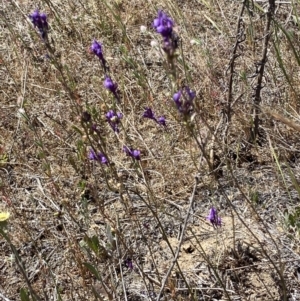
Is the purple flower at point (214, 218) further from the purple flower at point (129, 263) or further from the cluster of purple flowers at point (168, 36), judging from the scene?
the cluster of purple flowers at point (168, 36)

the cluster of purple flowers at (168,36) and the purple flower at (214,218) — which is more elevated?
the cluster of purple flowers at (168,36)

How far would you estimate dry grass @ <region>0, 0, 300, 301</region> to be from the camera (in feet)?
6.28

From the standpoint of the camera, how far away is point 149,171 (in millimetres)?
2463

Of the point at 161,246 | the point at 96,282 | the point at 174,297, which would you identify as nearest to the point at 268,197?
the point at 161,246

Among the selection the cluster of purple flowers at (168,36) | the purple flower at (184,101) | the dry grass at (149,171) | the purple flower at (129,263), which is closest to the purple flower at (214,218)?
the dry grass at (149,171)

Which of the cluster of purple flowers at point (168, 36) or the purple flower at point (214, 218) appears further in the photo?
the purple flower at point (214, 218)

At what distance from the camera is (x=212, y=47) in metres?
3.14

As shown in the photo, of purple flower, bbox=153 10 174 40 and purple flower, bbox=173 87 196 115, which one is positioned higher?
purple flower, bbox=153 10 174 40

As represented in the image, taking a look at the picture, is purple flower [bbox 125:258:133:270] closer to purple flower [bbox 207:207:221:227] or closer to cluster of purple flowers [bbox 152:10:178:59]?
purple flower [bbox 207:207:221:227]

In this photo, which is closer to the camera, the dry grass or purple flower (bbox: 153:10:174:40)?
purple flower (bbox: 153:10:174:40)

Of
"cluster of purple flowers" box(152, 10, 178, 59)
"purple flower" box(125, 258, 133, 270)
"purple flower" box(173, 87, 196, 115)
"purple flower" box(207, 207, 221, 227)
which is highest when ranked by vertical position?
"cluster of purple flowers" box(152, 10, 178, 59)

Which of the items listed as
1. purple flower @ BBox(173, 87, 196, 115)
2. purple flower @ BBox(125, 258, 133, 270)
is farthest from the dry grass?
purple flower @ BBox(173, 87, 196, 115)

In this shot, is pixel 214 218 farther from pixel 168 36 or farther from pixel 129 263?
pixel 168 36

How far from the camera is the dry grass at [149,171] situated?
1914 millimetres
